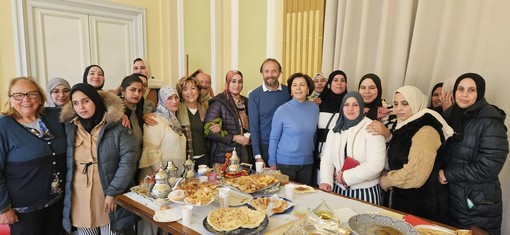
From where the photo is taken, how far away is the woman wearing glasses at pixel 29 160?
1.85 metres

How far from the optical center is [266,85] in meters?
2.92

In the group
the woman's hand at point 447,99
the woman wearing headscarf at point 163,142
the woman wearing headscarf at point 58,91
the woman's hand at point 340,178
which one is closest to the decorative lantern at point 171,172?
the woman wearing headscarf at point 163,142

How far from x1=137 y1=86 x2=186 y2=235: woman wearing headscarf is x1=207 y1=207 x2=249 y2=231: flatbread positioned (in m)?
0.89

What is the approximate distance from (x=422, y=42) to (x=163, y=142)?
2.49m

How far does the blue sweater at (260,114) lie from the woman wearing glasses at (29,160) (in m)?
1.49

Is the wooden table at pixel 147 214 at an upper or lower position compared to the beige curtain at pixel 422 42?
lower

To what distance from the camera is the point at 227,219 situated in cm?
150

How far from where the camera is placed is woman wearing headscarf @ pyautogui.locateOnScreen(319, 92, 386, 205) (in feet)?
6.72

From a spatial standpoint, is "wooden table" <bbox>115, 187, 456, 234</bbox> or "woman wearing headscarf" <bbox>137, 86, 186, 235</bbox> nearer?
"wooden table" <bbox>115, 187, 456, 234</bbox>

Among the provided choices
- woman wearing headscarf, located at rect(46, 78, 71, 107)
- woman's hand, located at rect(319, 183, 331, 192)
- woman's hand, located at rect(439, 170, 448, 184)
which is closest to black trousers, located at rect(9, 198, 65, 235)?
woman wearing headscarf, located at rect(46, 78, 71, 107)

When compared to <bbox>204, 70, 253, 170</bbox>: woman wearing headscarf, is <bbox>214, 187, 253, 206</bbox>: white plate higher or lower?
lower

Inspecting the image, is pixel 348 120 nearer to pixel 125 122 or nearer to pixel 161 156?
pixel 161 156

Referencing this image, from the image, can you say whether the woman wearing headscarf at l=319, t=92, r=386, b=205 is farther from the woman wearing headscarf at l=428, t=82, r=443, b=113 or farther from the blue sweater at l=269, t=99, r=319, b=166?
the woman wearing headscarf at l=428, t=82, r=443, b=113

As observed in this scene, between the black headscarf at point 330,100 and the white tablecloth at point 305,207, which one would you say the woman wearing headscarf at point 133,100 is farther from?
the black headscarf at point 330,100
